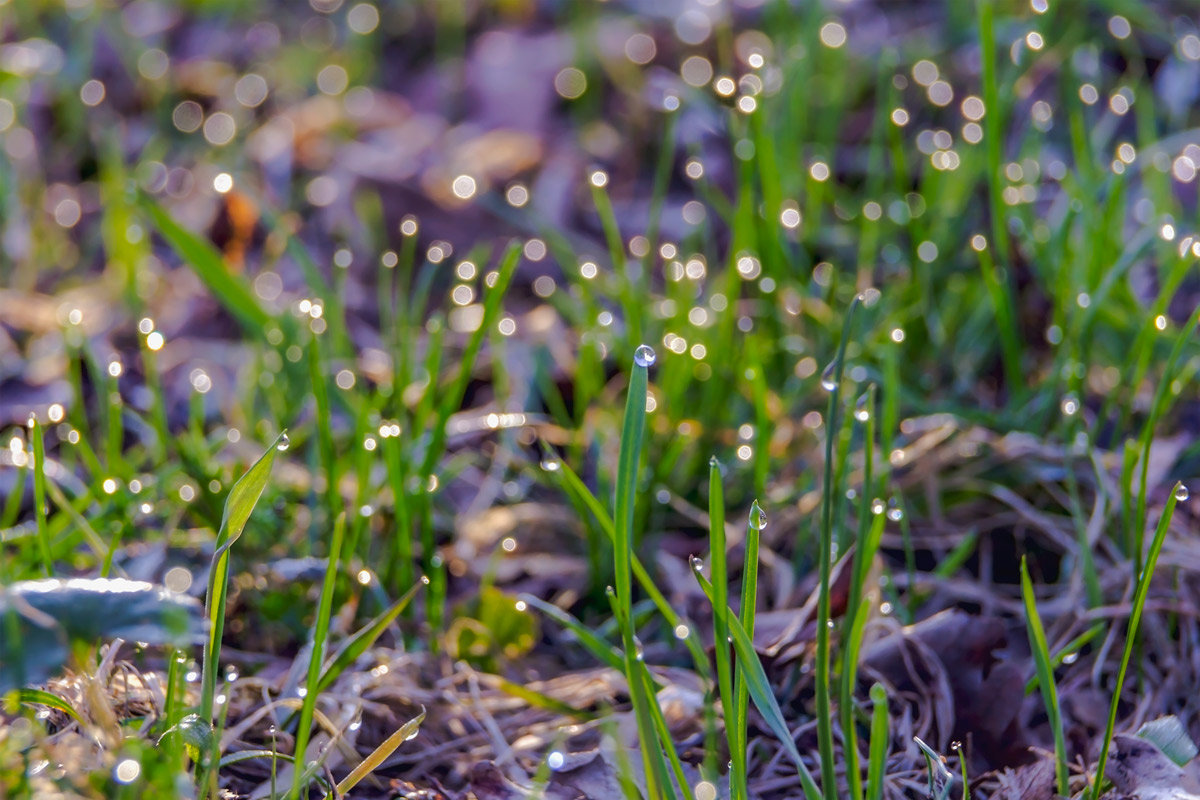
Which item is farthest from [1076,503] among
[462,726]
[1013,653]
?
[462,726]

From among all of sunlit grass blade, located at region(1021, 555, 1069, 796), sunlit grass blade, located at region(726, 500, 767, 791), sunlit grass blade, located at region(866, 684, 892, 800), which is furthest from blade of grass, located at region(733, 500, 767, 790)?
sunlit grass blade, located at region(1021, 555, 1069, 796)

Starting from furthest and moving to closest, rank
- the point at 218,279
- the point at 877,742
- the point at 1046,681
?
the point at 218,279
the point at 1046,681
the point at 877,742

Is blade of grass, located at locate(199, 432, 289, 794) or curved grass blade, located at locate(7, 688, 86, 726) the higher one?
blade of grass, located at locate(199, 432, 289, 794)

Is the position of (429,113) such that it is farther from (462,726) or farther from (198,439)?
(462,726)

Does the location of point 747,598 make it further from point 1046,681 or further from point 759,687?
point 1046,681

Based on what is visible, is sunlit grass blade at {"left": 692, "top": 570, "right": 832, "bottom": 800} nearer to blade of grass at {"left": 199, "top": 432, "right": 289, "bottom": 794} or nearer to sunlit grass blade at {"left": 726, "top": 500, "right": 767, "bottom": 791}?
sunlit grass blade at {"left": 726, "top": 500, "right": 767, "bottom": 791}

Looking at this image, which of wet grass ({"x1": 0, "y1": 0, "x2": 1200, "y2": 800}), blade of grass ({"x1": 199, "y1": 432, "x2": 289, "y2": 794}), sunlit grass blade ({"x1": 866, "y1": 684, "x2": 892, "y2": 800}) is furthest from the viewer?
wet grass ({"x1": 0, "y1": 0, "x2": 1200, "y2": 800})

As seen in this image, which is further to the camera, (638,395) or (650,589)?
(650,589)

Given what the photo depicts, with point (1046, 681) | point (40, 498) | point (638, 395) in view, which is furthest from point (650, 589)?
point (40, 498)
